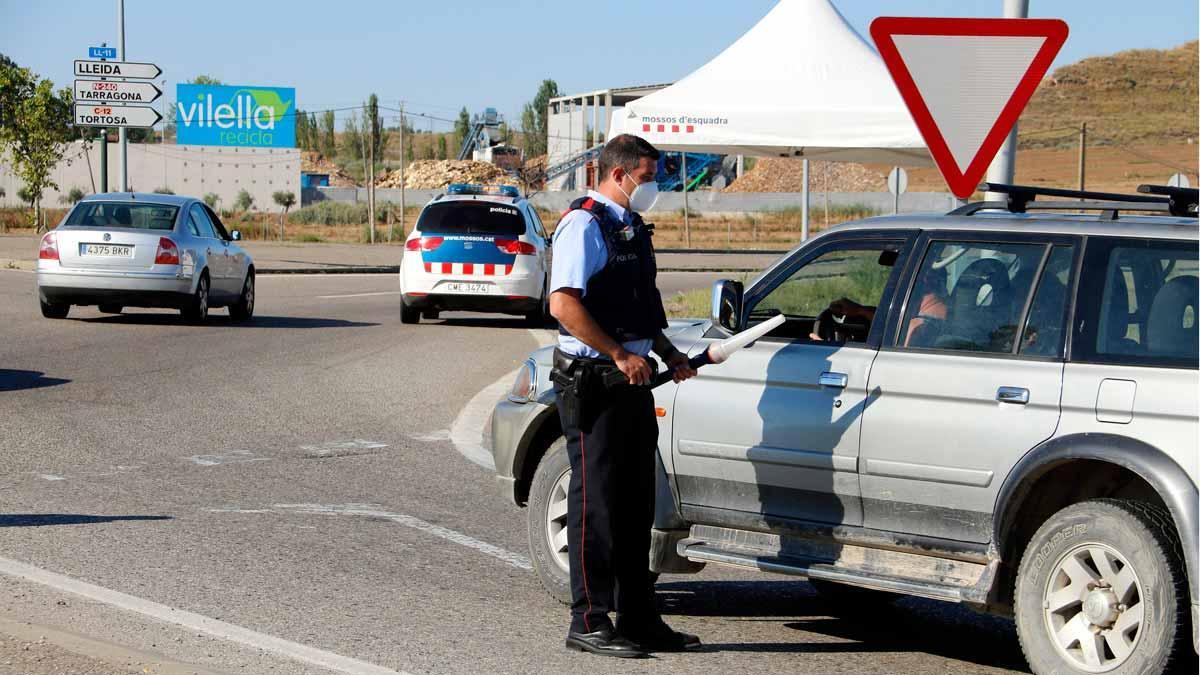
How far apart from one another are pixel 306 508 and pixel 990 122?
4.17 m

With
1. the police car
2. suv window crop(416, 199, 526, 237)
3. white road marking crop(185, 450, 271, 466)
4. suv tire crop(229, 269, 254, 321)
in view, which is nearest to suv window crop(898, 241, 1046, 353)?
white road marking crop(185, 450, 271, 466)

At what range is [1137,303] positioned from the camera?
Result: 5.50 m

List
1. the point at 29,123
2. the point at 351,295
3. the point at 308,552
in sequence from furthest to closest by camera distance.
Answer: the point at 29,123
the point at 351,295
the point at 308,552

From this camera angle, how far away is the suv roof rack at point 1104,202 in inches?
234

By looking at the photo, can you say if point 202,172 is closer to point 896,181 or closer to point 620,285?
point 896,181

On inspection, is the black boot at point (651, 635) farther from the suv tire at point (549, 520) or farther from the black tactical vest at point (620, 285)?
the black tactical vest at point (620, 285)

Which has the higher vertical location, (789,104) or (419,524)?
(789,104)

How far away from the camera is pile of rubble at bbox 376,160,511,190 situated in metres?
113

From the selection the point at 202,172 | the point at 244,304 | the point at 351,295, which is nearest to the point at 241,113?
the point at 202,172

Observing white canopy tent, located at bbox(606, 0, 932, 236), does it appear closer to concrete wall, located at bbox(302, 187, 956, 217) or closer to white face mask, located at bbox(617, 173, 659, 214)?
white face mask, located at bbox(617, 173, 659, 214)

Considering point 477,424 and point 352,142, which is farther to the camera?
point 352,142

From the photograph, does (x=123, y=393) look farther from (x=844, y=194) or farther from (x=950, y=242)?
(x=844, y=194)

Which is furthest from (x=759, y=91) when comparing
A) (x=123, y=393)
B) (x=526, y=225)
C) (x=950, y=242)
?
(x=950, y=242)

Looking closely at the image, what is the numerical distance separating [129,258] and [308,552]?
13.0m
